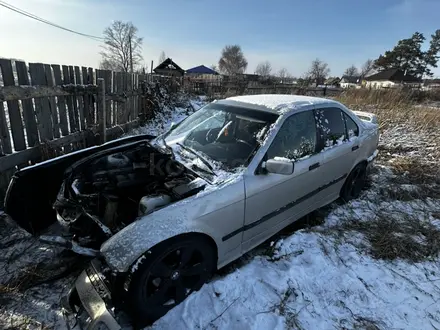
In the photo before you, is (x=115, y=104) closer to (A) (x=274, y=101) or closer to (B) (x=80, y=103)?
(B) (x=80, y=103)

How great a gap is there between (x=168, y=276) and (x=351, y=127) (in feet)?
10.1

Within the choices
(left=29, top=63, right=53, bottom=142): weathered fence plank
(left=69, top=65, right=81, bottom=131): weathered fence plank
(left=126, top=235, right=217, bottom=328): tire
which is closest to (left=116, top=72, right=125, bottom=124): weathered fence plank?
(left=69, top=65, right=81, bottom=131): weathered fence plank

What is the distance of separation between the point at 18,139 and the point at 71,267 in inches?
85.7

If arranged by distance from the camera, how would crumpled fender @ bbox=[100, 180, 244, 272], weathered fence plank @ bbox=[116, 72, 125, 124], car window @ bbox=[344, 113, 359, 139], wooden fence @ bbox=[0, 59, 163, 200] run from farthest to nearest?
1. weathered fence plank @ bbox=[116, 72, 125, 124]
2. car window @ bbox=[344, 113, 359, 139]
3. wooden fence @ bbox=[0, 59, 163, 200]
4. crumpled fender @ bbox=[100, 180, 244, 272]

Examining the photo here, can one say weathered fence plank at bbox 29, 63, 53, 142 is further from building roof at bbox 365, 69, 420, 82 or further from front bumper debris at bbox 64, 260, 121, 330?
building roof at bbox 365, 69, 420, 82

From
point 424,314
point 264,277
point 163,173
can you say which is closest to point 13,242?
point 163,173

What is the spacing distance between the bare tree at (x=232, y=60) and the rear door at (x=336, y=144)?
65.2 meters

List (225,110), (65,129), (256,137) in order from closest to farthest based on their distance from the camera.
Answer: (256,137) < (225,110) < (65,129)

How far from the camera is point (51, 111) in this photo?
163 inches

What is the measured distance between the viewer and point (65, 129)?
14.7 feet

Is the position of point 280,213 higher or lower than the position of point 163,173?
lower

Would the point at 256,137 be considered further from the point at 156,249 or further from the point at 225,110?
the point at 156,249

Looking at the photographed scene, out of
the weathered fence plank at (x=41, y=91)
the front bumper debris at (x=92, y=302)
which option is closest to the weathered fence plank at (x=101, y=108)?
the weathered fence plank at (x=41, y=91)

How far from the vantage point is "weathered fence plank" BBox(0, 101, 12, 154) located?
3.34 metres
